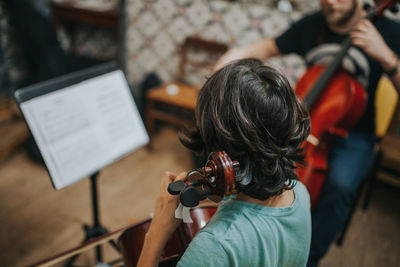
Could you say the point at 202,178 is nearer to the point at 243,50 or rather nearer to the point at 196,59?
the point at 243,50

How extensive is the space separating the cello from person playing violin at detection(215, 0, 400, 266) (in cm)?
9

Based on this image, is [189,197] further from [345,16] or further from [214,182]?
[345,16]

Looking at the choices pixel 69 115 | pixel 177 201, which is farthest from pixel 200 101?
pixel 69 115

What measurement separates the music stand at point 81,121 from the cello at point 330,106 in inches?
33.0

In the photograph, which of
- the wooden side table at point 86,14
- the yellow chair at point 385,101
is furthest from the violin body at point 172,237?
the wooden side table at point 86,14

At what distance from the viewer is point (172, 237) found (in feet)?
3.40

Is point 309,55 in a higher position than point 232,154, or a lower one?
lower

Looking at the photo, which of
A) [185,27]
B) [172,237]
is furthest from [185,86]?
[172,237]

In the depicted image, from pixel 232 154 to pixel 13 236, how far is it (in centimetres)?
171

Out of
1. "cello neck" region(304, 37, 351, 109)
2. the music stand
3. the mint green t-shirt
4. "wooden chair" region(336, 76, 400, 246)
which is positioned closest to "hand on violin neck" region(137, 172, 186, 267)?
the mint green t-shirt

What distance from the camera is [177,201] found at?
32.1 inches

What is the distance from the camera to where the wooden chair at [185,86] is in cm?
273

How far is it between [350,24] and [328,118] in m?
0.56

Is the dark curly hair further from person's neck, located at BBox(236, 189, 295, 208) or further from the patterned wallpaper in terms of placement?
the patterned wallpaper
